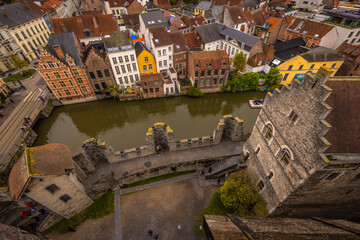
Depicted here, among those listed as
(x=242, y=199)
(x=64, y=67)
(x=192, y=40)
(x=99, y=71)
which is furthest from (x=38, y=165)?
(x=192, y=40)

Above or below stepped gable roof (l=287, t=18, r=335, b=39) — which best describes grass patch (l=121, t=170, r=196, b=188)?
below

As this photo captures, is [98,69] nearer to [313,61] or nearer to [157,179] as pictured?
[157,179]

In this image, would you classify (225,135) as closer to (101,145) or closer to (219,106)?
(219,106)

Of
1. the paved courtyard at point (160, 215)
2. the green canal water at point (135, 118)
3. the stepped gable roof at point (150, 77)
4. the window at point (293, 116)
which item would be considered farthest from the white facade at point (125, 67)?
the window at point (293, 116)

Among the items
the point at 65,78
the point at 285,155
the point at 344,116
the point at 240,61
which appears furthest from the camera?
the point at 240,61

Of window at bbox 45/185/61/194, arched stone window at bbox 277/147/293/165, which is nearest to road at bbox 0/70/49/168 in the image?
window at bbox 45/185/61/194

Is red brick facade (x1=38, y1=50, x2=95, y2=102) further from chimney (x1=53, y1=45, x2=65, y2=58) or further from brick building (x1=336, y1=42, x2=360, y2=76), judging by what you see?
brick building (x1=336, y1=42, x2=360, y2=76)
